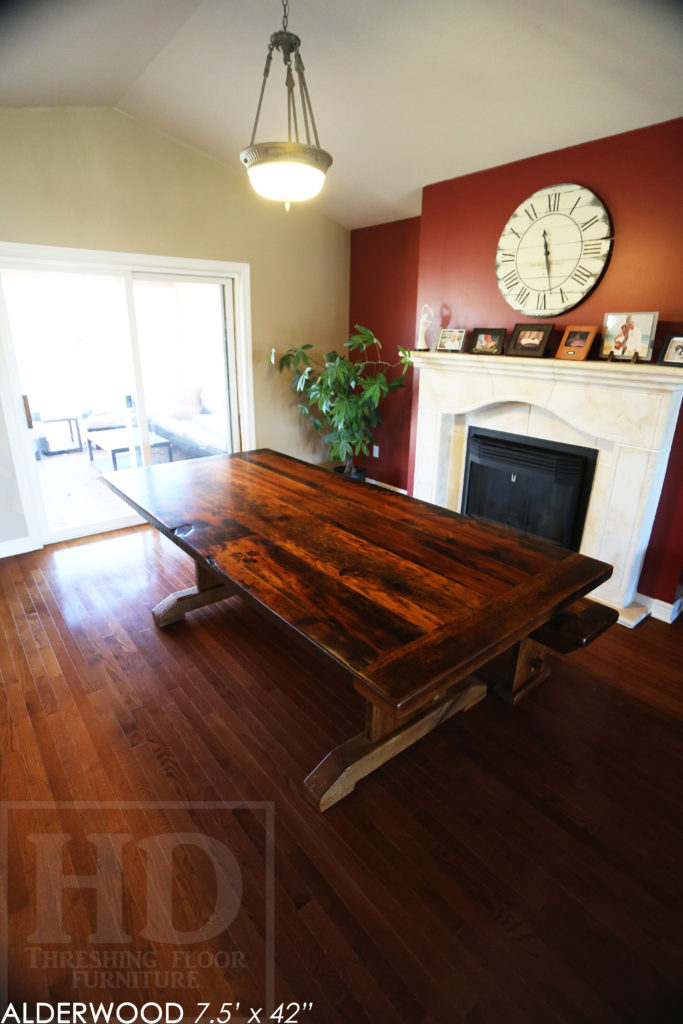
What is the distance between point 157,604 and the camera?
2.89 meters

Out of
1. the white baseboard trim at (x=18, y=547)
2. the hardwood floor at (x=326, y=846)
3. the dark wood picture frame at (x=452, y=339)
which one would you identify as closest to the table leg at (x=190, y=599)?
the hardwood floor at (x=326, y=846)

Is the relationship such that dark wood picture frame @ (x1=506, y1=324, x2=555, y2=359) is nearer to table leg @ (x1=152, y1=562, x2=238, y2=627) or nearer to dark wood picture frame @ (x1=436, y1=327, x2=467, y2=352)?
dark wood picture frame @ (x1=436, y1=327, x2=467, y2=352)

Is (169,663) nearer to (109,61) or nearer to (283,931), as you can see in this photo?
(283,931)

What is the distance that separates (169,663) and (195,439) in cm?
251

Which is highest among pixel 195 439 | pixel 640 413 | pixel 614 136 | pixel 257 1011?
pixel 614 136

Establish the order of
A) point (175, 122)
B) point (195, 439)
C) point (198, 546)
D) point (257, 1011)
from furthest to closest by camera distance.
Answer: point (195, 439), point (175, 122), point (198, 546), point (257, 1011)

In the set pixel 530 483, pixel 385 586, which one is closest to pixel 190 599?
pixel 385 586

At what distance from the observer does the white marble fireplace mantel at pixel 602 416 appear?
8.39ft

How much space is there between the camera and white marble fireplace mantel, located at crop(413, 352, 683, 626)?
2557 mm

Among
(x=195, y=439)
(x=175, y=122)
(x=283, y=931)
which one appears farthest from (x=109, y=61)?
(x=283, y=931)

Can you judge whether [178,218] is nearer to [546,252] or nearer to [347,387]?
[347,387]

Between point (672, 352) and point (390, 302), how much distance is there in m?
2.46

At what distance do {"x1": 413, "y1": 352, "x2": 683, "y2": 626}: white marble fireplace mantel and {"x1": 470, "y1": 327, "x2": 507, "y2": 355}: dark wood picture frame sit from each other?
0.09m

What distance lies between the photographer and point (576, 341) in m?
2.78
